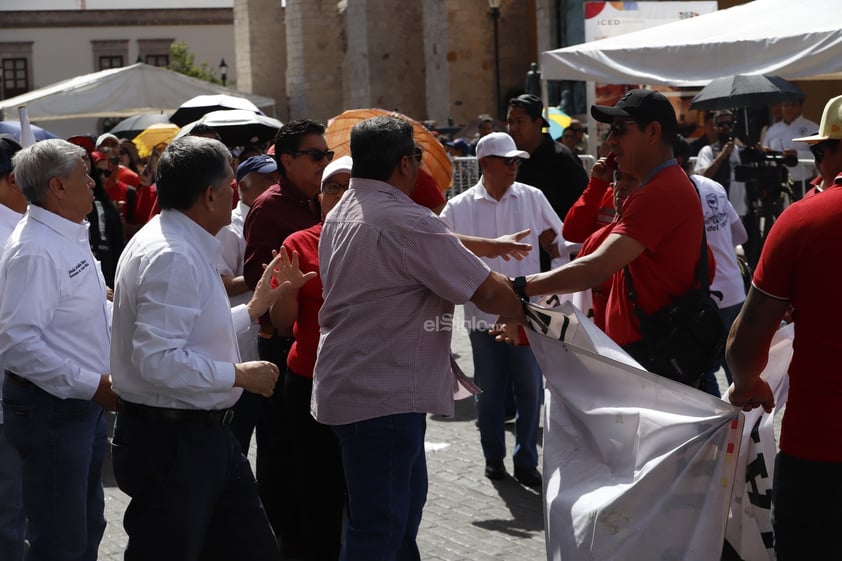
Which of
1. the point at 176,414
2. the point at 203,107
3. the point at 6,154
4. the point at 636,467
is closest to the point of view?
the point at 176,414

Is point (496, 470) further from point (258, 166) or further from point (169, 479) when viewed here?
point (169, 479)

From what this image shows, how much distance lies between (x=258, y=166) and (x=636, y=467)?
127 inches

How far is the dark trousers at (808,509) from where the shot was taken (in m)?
3.48

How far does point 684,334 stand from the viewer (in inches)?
184

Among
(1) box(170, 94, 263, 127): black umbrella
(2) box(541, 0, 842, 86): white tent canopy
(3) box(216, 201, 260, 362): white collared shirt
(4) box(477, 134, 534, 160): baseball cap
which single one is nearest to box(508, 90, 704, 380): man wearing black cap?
(3) box(216, 201, 260, 362): white collared shirt

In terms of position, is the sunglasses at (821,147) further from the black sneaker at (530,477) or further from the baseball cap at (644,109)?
the black sneaker at (530,477)

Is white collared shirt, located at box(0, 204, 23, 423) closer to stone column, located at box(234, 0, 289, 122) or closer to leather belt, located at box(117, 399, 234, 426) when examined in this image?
leather belt, located at box(117, 399, 234, 426)

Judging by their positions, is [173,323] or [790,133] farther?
[790,133]

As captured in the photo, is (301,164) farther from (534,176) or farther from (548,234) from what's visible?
(534,176)

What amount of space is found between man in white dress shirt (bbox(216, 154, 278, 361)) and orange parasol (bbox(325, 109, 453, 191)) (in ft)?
1.21

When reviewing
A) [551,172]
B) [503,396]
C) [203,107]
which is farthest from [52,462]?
[203,107]

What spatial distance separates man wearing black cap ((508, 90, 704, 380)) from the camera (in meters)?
4.55

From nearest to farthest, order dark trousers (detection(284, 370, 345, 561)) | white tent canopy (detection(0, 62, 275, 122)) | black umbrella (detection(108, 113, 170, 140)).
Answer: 1. dark trousers (detection(284, 370, 345, 561))
2. white tent canopy (detection(0, 62, 275, 122))
3. black umbrella (detection(108, 113, 170, 140))

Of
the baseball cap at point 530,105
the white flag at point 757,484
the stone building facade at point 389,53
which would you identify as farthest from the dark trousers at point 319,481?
the stone building facade at point 389,53
